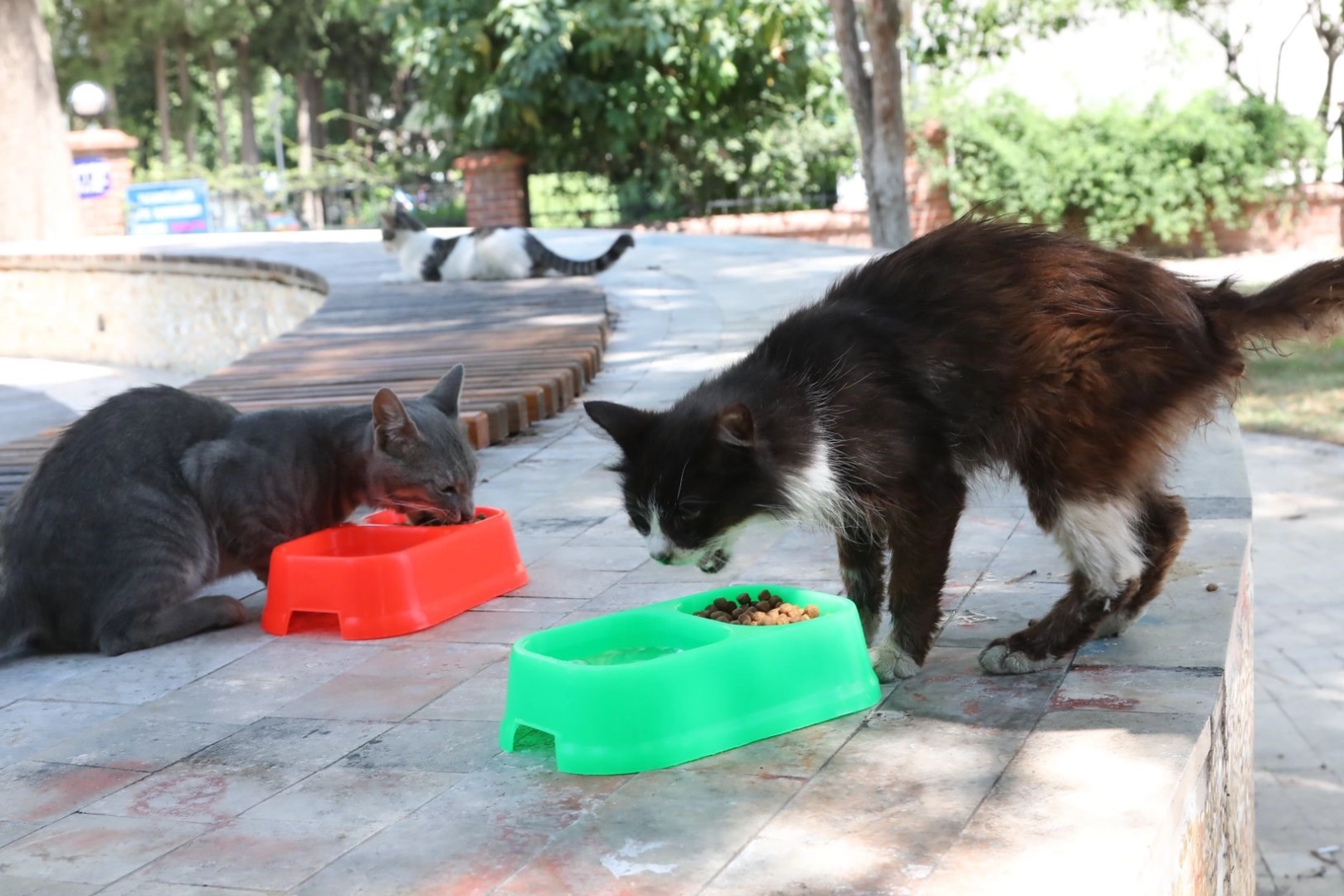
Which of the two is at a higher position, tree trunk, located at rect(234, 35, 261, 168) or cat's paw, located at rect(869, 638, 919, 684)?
tree trunk, located at rect(234, 35, 261, 168)

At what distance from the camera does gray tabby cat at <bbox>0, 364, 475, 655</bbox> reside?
12.5 ft

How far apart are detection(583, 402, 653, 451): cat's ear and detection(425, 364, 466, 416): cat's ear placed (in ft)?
4.77

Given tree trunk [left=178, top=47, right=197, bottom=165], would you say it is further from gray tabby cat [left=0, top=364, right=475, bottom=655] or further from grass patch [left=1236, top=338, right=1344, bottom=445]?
gray tabby cat [left=0, top=364, right=475, bottom=655]

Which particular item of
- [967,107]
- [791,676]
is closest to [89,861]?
[791,676]

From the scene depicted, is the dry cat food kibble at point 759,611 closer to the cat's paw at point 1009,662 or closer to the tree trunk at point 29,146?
the cat's paw at point 1009,662

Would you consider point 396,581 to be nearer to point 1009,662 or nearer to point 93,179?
point 1009,662

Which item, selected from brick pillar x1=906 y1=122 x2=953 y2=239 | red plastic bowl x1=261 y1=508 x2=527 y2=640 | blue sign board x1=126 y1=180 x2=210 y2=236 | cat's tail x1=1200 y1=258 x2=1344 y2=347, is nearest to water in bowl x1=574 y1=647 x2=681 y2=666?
red plastic bowl x1=261 y1=508 x2=527 y2=640

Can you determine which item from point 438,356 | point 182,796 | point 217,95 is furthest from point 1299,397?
point 217,95

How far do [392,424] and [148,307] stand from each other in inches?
465

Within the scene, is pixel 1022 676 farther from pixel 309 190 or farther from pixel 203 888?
pixel 309 190

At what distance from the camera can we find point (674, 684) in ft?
9.14

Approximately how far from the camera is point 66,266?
15367 millimetres

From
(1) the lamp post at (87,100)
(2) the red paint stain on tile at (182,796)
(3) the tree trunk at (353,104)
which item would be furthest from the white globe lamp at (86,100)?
(2) the red paint stain on tile at (182,796)

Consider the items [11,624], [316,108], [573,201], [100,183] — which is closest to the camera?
[11,624]
